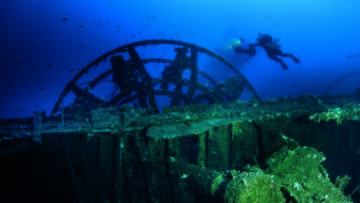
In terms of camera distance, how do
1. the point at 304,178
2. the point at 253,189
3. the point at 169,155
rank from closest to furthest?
the point at 253,189 < the point at 304,178 < the point at 169,155

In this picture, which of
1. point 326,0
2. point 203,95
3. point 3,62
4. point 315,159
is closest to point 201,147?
point 315,159

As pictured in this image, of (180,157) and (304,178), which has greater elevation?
(180,157)

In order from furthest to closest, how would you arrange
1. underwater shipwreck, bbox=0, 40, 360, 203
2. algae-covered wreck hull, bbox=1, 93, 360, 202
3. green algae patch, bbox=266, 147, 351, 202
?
algae-covered wreck hull, bbox=1, 93, 360, 202 < underwater shipwreck, bbox=0, 40, 360, 203 < green algae patch, bbox=266, 147, 351, 202

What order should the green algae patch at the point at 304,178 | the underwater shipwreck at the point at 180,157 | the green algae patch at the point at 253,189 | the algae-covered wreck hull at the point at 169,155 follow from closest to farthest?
the green algae patch at the point at 253,189 < the green algae patch at the point at 304,178 < the underwater shipwreck at the point at 180,157 < the algae-covered wreck hull at the point at 169,155

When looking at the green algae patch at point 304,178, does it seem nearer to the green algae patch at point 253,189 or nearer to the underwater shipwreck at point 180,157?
the underwater shipwreck at point 180,157

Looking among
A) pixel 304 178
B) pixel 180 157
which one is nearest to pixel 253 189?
pixel 304 178

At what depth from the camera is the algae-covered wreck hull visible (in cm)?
272

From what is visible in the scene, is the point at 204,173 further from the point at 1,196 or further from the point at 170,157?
the point at 1,196

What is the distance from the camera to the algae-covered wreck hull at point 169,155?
8.92ft

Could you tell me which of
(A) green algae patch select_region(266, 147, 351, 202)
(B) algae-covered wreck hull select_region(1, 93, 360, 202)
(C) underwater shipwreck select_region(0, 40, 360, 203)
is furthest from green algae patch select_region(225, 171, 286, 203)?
(B) algae-covered wreck hull select_region(1, 93, 360, 202)

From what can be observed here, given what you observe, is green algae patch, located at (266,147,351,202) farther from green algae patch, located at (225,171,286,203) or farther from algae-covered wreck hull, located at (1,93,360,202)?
green algae patch, located at (225,171,286,203)

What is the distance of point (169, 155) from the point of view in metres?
3.56

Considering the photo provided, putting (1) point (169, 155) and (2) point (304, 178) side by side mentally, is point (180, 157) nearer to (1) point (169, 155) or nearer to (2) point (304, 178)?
(1) point (169, 155)

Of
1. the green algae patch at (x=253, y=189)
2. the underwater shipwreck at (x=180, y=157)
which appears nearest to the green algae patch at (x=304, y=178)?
the underwater shipwreck at (x=180, y=157)
